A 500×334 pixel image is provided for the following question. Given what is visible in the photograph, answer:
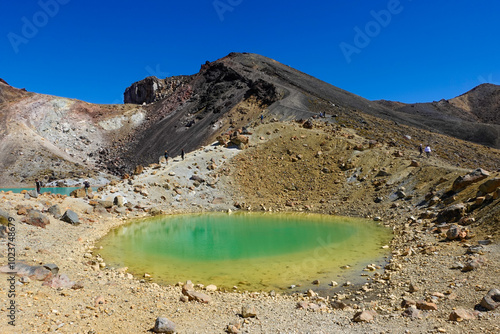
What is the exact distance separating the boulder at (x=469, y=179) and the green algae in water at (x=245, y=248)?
17.3ft

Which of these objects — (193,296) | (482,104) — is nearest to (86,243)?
(193,296)

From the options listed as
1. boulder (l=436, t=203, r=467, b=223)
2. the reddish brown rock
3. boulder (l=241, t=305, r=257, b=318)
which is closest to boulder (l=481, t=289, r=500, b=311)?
the reddish brown rock

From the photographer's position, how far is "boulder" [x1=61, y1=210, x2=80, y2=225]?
20688mm

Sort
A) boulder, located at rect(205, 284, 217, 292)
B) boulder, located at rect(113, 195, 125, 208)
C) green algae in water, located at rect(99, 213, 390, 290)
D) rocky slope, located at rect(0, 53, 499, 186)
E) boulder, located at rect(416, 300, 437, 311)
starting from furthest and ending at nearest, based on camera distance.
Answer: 1. rocky slope, located at rect(0, 53, 499, 186)
2. boulder, located at rect(113, 195, 125, 208)
3. green algae in water, located at rect(99, 213, 390, 290)
4. boulder, located at rect(205, 284, 217, 292)
5. boulder, located at rect(416, 300, 437, 311)

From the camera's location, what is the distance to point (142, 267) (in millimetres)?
14320

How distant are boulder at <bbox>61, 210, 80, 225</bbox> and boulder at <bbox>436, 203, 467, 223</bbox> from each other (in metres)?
21.1

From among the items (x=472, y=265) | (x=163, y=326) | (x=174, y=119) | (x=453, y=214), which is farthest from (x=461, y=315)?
(x=174, y=119)

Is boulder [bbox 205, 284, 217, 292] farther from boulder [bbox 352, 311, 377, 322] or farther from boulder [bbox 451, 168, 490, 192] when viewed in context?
boulder [bbox 451, 168, 490, 192]

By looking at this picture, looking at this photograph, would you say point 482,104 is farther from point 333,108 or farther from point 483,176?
point 483,176

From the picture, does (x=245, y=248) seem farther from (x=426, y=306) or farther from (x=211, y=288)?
(x=426, y=306)

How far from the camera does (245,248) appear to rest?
56.7 feet

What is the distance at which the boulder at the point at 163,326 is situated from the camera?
768 centimetres

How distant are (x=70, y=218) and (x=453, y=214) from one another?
21844 millimetres

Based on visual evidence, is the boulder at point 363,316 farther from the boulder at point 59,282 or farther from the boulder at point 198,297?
the boulder at point 59,282
